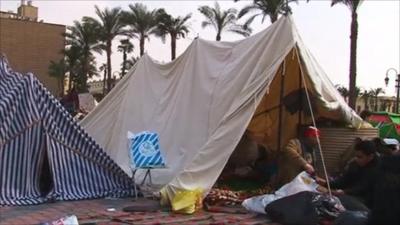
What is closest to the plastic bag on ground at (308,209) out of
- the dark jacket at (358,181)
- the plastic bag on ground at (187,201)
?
the dark jacket at (358,181)

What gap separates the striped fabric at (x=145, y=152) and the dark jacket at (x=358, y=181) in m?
3.67

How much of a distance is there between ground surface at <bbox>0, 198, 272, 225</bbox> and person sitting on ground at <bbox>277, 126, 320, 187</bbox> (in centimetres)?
145

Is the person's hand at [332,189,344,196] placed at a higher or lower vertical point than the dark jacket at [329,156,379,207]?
lower

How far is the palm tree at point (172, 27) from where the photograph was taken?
1801 inches

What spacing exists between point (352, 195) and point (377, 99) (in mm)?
74020

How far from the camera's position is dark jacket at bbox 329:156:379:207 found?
7471 mm

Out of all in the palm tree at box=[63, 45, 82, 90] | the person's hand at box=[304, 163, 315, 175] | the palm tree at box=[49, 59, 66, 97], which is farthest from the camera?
the palm tree at box=[49, 59, 66, 97]

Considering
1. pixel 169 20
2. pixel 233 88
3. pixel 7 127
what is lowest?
pixel 7 127

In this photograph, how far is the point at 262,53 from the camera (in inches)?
441

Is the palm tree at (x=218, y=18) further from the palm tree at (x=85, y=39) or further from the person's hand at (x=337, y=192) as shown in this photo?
the person's hand at (x=337, y=192)

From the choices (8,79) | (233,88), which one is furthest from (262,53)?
(8,79)

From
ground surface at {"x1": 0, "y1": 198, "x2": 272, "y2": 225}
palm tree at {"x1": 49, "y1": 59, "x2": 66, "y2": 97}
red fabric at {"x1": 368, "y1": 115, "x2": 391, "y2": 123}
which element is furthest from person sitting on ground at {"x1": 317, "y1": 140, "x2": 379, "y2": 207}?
palm tree at {"x1": 49, "y1": 59, "x2": 66, "y2": 97}

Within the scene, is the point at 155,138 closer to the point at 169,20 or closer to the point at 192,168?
the point at 192,168

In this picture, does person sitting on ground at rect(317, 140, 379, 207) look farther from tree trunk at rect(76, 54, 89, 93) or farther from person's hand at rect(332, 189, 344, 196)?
tree trunk at rect(76, 54, 89, 93)
